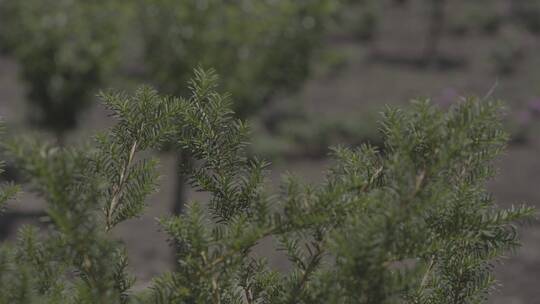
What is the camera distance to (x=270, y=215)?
162 centimetres

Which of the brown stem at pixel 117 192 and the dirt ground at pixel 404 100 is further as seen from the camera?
the dirt ground at pixel 404 100

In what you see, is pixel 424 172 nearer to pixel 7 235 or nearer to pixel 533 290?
pixel 533 290

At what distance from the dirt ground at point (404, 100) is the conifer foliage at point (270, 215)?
5.55 meters

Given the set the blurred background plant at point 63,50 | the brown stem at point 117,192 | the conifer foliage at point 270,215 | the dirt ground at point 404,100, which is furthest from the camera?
the blurred background plant at point 63,50

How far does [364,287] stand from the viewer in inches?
62.2

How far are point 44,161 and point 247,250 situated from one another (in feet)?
1.64

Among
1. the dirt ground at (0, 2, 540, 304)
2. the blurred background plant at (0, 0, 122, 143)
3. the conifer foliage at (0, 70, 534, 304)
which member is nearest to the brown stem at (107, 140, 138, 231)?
the conifer foliage at (0, 70, 534, 304)

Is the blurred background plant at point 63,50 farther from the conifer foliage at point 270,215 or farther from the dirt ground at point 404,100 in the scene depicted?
the conifer foliage at point 270,215

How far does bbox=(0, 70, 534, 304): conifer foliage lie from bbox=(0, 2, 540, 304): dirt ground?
5.55 m

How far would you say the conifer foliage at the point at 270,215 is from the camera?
5.01 feet

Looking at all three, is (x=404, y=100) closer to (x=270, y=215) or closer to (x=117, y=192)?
(x=117, y=192)

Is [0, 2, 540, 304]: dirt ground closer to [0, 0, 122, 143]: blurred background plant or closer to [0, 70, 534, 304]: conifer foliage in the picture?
[0, 0, 122, 143]: blurred background plant

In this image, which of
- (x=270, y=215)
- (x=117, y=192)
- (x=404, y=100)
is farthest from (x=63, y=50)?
(x=270, y=215)

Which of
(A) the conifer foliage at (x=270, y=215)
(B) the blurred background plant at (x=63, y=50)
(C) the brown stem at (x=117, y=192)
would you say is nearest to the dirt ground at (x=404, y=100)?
(B) the blurred background plant at (x=63, y=50)
